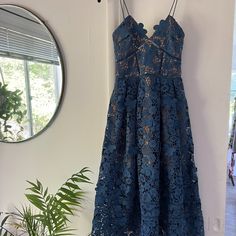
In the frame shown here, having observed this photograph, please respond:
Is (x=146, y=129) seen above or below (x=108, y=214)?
above

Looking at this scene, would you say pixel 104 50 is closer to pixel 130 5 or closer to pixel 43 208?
pixel 130 5

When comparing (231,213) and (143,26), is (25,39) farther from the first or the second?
(231,213)

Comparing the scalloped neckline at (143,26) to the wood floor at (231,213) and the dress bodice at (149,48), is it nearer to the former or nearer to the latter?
the dress bodice at (149,48)

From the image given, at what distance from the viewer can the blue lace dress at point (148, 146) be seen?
0.84m

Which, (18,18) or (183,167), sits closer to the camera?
(183,167)

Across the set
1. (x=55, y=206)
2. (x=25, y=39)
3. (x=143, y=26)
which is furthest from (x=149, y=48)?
(x=55, y=206)

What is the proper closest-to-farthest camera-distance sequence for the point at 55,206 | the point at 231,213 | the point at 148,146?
the point at 148,146, the point at 55,206, the point at 231,213

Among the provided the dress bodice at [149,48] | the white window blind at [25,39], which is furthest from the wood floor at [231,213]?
the white window blind at [25,39]

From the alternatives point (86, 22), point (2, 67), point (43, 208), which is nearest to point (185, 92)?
point (86, 22)

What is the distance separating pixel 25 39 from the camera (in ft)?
3.67

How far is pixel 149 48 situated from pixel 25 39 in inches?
25.0

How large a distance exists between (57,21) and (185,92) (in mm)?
668

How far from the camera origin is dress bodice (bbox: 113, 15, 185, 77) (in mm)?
848

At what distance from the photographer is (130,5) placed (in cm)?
97
